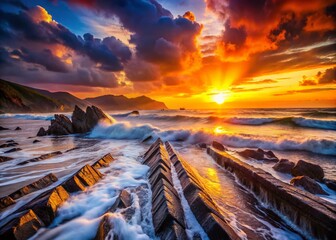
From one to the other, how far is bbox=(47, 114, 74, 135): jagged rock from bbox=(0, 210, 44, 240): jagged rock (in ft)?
47.9

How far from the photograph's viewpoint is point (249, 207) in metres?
3.81

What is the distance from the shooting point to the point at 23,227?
2.59 m

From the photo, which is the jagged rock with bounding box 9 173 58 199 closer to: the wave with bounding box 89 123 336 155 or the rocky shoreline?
the rocky shoreline

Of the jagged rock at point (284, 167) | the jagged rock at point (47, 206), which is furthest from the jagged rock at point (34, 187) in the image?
the jagged rock at point (284, 167)

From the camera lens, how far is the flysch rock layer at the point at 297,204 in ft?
8.78

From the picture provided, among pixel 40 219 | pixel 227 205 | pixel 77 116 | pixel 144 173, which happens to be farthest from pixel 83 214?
pixel 77 116

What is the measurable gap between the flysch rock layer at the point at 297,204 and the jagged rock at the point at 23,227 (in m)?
4.08

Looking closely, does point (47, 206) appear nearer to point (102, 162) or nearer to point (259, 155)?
point (102, 162)

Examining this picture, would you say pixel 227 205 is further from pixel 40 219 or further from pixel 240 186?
pixel 40 219

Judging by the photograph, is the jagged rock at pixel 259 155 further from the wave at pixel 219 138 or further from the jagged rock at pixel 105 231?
the jagged rock at pixel 105 231

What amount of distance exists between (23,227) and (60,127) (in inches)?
590

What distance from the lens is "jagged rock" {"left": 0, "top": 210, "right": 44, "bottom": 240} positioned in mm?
2428

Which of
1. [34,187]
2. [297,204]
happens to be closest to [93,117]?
[34,187]

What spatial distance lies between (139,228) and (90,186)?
220 centimetres
